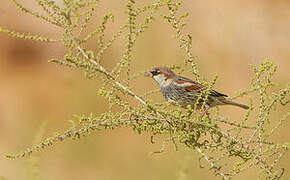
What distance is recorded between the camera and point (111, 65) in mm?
10703

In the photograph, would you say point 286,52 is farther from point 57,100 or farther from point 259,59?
point 57,100

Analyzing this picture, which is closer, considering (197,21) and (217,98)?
(217,98)

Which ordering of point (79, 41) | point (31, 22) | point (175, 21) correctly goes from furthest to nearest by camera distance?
point (31, 22) < point (175, 21) < point (79, 41)

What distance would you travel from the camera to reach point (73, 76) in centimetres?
1061

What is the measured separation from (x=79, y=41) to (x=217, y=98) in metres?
2.16

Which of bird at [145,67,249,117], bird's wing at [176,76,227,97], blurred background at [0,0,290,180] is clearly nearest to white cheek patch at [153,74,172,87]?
bird at [145,67,249,117]

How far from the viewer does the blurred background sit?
8719mm

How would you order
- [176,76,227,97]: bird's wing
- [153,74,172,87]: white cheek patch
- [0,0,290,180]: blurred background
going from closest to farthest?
[176,76,227,97]: bird's wing → [153,74,172,87]: white cheek patch → [0,0,290,180]: blurred background

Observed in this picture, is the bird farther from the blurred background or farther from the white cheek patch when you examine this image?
the blurred background

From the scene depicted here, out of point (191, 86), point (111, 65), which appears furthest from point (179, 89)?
point (111, 65)

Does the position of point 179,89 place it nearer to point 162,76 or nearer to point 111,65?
point 162,76

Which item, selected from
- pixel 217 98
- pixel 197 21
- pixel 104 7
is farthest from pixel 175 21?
pixel 197 21

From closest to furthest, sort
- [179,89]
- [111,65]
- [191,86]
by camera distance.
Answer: [191,86] < [179,89] < [111,65]

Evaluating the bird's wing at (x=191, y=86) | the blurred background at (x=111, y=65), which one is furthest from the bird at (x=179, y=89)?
the blurred background at (x=111, y=65)
